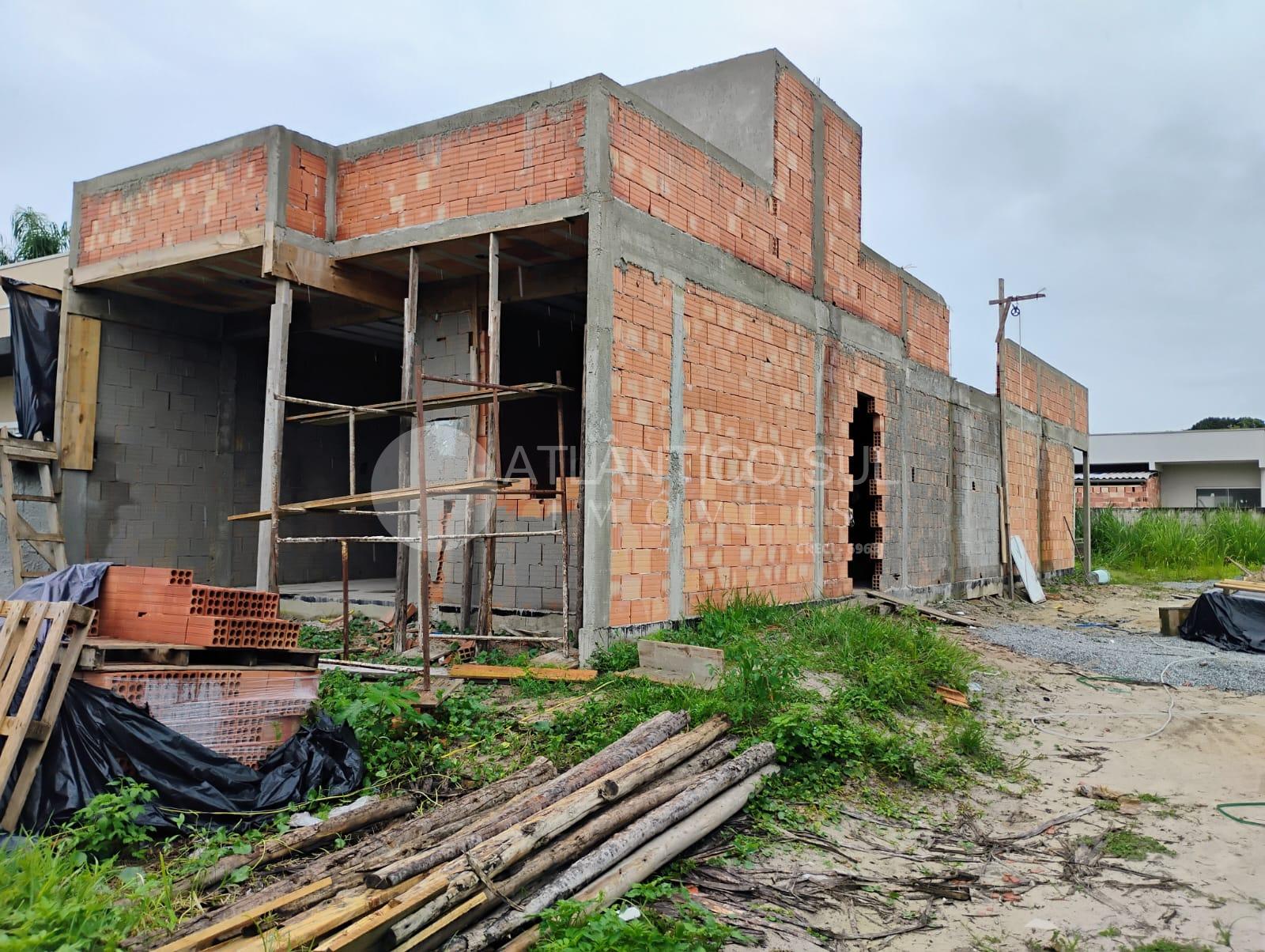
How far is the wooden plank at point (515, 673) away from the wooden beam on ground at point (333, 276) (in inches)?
179

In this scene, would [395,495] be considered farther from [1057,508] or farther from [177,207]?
[1057,508]

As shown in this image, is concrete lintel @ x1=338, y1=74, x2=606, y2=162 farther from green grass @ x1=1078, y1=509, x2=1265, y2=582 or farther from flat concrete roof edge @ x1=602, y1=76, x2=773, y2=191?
green grass @ x1=1078, y1=509, x2=1265, y2=582

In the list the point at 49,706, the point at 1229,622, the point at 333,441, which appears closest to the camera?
the point at 49,706

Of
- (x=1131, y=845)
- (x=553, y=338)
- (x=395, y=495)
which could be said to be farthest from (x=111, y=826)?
(x=553, y=338)

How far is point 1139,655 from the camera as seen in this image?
10.9m

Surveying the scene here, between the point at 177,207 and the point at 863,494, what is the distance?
9.97 m

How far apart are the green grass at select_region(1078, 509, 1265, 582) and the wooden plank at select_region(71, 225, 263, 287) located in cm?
2195

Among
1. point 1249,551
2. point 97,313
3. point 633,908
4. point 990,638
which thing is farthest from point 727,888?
point 1249,551

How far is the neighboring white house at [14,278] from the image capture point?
12.8 m

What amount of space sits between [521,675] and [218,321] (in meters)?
7.66

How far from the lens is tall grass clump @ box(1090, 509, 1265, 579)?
23.5 meters

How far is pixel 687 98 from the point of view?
1210cm

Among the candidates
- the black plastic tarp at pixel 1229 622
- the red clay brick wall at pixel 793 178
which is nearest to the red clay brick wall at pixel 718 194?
the red clay brick wall at pixel 793 178

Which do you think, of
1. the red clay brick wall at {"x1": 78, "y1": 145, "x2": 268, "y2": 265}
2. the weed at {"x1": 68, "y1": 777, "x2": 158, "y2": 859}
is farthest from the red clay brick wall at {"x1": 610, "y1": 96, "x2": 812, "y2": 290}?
the weed at {"x1": 68, "y1": 777, "x2": 158, "y2": 859}
